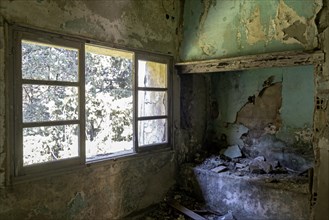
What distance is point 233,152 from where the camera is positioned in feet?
14.8

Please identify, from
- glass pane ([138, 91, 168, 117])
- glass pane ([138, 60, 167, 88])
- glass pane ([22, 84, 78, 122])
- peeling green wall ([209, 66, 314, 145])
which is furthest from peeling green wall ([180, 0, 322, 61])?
glass pane ([22, 84, 78, 122])

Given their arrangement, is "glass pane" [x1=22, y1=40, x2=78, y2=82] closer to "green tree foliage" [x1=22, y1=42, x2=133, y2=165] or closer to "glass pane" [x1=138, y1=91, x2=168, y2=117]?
"green tree foliage" [x1=22, y1=42, x2=133, y2=165]

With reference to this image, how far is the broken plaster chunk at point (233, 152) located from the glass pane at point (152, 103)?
4.75 feet

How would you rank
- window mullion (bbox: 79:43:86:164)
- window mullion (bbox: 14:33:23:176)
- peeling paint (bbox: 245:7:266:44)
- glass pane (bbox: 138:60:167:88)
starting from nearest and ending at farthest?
window mullion (bbox: 14:33:23:176) → window mullion (bbox: 79:43:86:164) → peeling paint (bbox: 245:7:266:44) → glass pane (bbox: 138:60:167:88)

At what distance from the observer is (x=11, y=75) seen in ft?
7.52

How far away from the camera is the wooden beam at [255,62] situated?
290 centimetres

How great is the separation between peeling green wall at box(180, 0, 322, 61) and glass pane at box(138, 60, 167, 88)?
44cm

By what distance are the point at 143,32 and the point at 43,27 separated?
1.41 meters

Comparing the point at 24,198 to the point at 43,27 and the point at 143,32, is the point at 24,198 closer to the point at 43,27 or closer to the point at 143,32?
the point at 43,27

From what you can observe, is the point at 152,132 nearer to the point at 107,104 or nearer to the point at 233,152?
the point at 107,104

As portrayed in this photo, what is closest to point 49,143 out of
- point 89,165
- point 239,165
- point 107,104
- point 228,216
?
point 89,165

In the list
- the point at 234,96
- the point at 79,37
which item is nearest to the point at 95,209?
the point at 79,37

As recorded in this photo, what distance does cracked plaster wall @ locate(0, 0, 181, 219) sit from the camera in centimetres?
234

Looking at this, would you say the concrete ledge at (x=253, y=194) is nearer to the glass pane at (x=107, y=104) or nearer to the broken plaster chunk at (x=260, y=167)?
the broken plaster chunk at (x=260, y=167)
